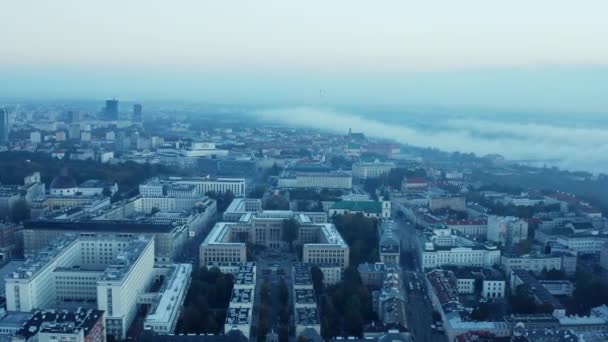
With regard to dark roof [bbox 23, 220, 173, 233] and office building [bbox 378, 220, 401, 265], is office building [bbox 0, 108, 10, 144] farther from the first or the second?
office building [bbox 378, 220, 401, 265]

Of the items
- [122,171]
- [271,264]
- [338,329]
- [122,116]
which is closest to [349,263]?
[271,264]

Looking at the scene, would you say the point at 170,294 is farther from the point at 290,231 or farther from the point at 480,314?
the point at 290,231

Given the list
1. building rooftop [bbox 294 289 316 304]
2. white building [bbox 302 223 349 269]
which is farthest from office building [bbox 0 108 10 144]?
building rooftop [bbox 294 289 316 304]

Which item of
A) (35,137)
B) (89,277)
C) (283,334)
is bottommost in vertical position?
(283,334)

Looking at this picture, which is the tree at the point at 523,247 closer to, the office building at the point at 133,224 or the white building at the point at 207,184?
the office building at the point at 133,224

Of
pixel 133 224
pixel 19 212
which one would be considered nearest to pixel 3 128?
pixel 19 212

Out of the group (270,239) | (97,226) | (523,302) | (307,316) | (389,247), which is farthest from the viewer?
(270,239)
